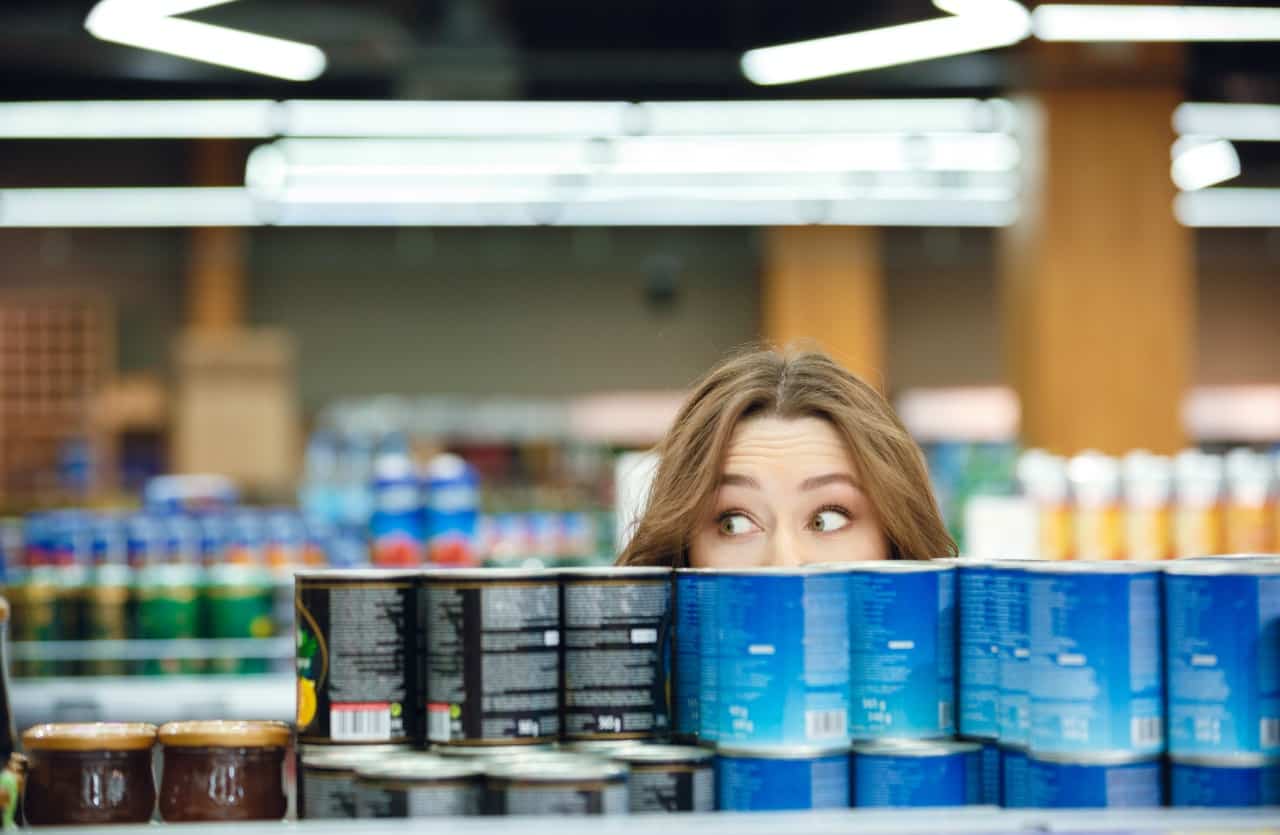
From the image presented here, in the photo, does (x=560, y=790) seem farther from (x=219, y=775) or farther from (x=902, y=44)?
(x=902, y=44)

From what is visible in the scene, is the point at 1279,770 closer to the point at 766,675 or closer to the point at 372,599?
the point at 766,675

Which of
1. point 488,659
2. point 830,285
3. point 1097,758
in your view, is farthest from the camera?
point 830,285

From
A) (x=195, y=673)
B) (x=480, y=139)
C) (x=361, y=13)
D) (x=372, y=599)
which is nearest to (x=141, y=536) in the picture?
(x=195, y=673)

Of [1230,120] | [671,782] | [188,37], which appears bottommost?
[671,782]

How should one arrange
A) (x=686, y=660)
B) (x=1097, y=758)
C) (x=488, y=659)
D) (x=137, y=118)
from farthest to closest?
(x=137, y=118) < (x=686, y=660) < (x=488, y=659) < (x=1097, y=758)

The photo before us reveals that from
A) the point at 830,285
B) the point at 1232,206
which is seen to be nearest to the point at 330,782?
the point at 1232,206

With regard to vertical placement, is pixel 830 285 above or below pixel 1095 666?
above

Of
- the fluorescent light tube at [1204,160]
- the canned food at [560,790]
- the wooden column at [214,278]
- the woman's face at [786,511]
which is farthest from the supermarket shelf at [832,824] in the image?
the wooden column at [214,278]

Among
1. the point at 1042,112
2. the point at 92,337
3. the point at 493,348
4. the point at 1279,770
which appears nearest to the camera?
the point at 1279,770

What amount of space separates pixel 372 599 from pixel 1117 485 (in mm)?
3163

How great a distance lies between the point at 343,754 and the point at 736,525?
2.39 ft

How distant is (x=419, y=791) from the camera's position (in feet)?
4.67

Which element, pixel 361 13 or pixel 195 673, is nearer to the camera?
pixel 195 673

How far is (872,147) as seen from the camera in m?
6.63
